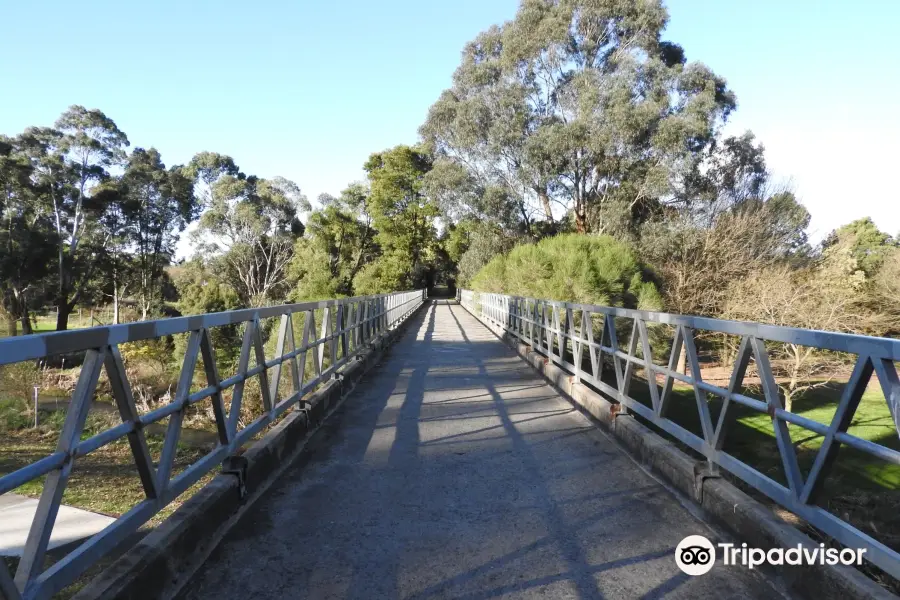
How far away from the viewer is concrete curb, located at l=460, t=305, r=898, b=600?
242 centimetres

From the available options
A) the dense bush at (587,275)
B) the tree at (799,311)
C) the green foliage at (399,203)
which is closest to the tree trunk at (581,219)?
the dense bush at (587,275)

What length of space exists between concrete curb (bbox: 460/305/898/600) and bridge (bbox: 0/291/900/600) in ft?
0.04

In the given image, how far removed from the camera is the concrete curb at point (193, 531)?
2395mm

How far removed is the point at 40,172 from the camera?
1309 inches

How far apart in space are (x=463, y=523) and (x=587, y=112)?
25469mm

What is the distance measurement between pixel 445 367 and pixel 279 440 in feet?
20.3

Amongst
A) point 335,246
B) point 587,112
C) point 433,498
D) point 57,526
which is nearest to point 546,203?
point 587,112

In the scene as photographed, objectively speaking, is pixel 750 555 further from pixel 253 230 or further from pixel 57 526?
pixel 253 230

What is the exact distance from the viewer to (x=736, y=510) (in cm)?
321

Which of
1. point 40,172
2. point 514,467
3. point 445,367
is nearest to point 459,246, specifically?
point 40,172

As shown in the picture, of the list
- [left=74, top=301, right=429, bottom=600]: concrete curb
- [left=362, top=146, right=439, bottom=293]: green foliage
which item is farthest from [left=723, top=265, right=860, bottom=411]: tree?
[left=362, top=146, right=439, bottom=293]: green foliage

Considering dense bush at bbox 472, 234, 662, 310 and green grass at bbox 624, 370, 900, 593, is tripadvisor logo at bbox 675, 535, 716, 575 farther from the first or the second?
dense bush at bbox 472, 234, 662, 310

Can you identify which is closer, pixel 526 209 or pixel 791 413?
pixel 791 413

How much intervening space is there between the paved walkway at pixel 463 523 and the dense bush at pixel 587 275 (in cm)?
1063
